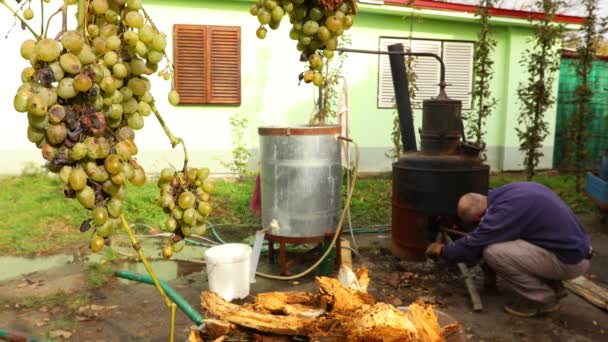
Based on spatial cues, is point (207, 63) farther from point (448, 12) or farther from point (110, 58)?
point (110, 58)

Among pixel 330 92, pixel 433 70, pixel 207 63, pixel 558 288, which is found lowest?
pixel 558 288

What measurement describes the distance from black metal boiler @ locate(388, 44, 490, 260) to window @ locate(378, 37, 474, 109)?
4.72m

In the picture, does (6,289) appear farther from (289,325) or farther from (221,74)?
(221,74)

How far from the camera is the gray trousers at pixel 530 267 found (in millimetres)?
4344

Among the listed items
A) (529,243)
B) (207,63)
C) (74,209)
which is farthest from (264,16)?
(207,63)

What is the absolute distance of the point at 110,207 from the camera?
0.89 metres

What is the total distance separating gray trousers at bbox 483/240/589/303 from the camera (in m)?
4.34

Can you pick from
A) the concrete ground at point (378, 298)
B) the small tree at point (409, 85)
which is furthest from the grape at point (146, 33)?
the small tree at point (409, 85)

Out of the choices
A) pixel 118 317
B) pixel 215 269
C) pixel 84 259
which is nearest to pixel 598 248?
pixel 215 269

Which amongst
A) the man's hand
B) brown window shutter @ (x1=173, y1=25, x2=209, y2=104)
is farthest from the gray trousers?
brown window shutter @ (x1=173, y1=25, x2=209, y2=104)

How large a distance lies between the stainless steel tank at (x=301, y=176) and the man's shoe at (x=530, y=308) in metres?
1.94

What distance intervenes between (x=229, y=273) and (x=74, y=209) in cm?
400

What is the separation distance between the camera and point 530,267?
438 cm

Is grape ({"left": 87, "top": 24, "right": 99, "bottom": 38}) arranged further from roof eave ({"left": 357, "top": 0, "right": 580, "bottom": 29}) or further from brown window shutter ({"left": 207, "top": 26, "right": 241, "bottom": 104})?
roof eave ({"left": 357, "top": 0, "right": 580, "bottom": 29})
